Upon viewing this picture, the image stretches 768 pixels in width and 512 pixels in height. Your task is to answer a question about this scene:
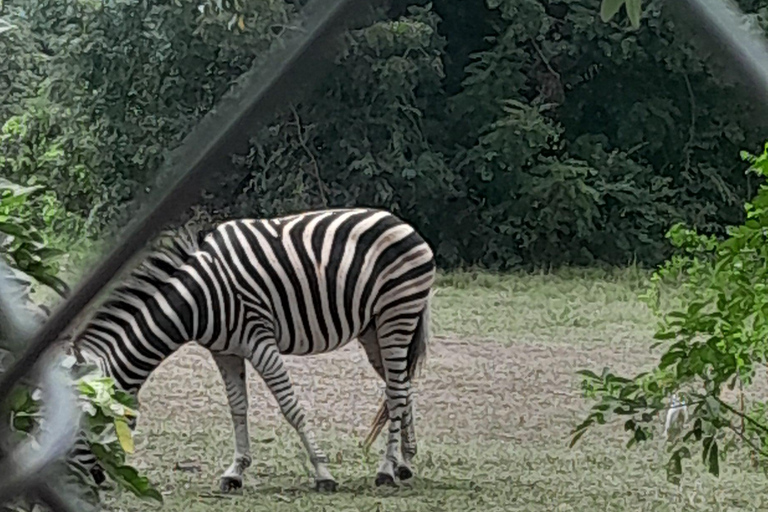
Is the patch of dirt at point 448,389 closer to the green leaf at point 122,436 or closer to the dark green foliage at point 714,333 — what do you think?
the dark green foliage at point 714,333

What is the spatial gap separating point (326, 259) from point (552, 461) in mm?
414

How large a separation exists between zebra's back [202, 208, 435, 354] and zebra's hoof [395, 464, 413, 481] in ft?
0.62

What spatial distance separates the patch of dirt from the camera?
4.90ft

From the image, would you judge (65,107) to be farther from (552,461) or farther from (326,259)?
(552,461)

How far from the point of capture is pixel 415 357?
5.02 ft

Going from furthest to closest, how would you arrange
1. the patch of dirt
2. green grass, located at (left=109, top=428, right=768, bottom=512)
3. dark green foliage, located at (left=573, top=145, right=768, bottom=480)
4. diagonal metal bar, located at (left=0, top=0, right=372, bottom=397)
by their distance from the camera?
1. the patch of dirt
2. green grass, located at (left=109, top=428, right=768, bottom=512)
3. dark green foliage, located at (left=573, top=145, right=768, bottom=480)
4. diagonal metal bar, located at (left=0, top=0, right=372, bottom=397)

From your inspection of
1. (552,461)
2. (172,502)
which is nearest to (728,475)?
(552,461)

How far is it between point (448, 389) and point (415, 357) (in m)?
0.07

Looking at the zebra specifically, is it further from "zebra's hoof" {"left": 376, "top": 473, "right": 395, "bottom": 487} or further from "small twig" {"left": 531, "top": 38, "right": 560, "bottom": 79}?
"small twig" {"left": 531, "top": 38, "right": 560, "bottom": 79}

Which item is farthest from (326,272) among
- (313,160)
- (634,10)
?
(634,10)

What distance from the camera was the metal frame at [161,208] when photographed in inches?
3.4

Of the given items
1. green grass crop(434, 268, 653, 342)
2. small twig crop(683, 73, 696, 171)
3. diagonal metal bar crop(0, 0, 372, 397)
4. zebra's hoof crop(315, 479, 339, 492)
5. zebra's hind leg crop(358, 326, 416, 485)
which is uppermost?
diagonal metal bar crop(0, 0, 372, 397)

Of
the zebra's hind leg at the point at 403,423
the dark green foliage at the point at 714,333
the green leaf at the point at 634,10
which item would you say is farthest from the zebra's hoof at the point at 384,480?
the green leaf at the point at 634,10

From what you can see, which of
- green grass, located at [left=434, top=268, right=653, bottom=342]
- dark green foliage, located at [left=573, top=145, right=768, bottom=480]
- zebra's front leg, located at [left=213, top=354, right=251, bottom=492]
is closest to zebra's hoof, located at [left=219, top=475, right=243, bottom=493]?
zebra's front leg, located at [left=213, top=354, right=251, bottom=492]
